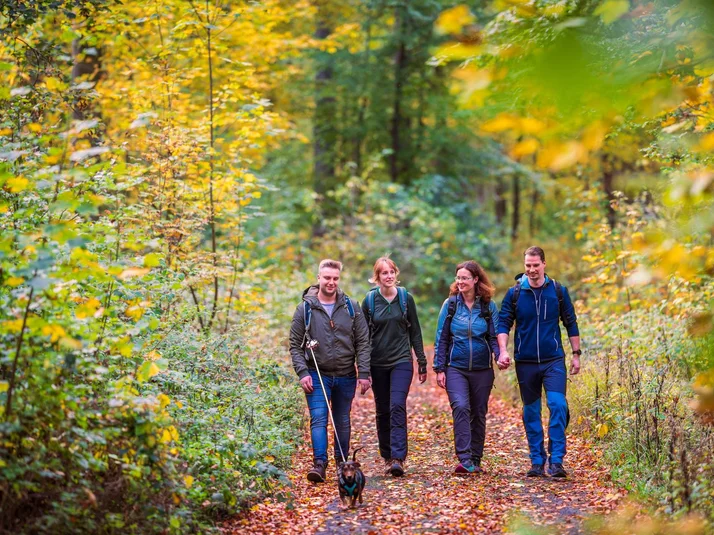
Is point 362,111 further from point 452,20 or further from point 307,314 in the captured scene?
point 452,20

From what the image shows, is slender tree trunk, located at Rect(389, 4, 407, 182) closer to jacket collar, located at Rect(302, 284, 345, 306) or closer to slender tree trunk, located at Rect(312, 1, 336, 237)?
slender tree trunk, located at Rect(312, 1, 336, 237)

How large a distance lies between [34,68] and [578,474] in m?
7.20

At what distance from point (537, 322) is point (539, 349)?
26 centimetres

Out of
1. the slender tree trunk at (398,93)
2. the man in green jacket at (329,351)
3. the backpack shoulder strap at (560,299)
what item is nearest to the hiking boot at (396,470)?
the man in green jacket at (329,351)

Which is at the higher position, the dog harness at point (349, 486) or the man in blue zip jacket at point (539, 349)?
the man in blue zip jacket at point (539, 349)

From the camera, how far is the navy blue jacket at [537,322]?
6.91 m

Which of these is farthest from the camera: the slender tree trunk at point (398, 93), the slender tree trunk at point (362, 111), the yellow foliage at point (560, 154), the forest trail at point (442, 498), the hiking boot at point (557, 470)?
the slender tree trunk at point (362, 111)

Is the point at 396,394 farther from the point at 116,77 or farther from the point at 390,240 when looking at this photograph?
the point at 390,240

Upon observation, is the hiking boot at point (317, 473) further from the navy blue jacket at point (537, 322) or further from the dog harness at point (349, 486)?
the navy blue jacket at point (537, 322)

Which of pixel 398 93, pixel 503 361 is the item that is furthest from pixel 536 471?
pixel 398 93

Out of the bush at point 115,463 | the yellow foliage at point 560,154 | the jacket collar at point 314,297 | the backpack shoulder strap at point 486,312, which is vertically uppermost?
the yellow foliage at point 560,154

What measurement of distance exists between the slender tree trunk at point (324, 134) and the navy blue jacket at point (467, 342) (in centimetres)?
1381

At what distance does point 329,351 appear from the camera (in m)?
6.87

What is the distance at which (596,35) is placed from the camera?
138 inches
